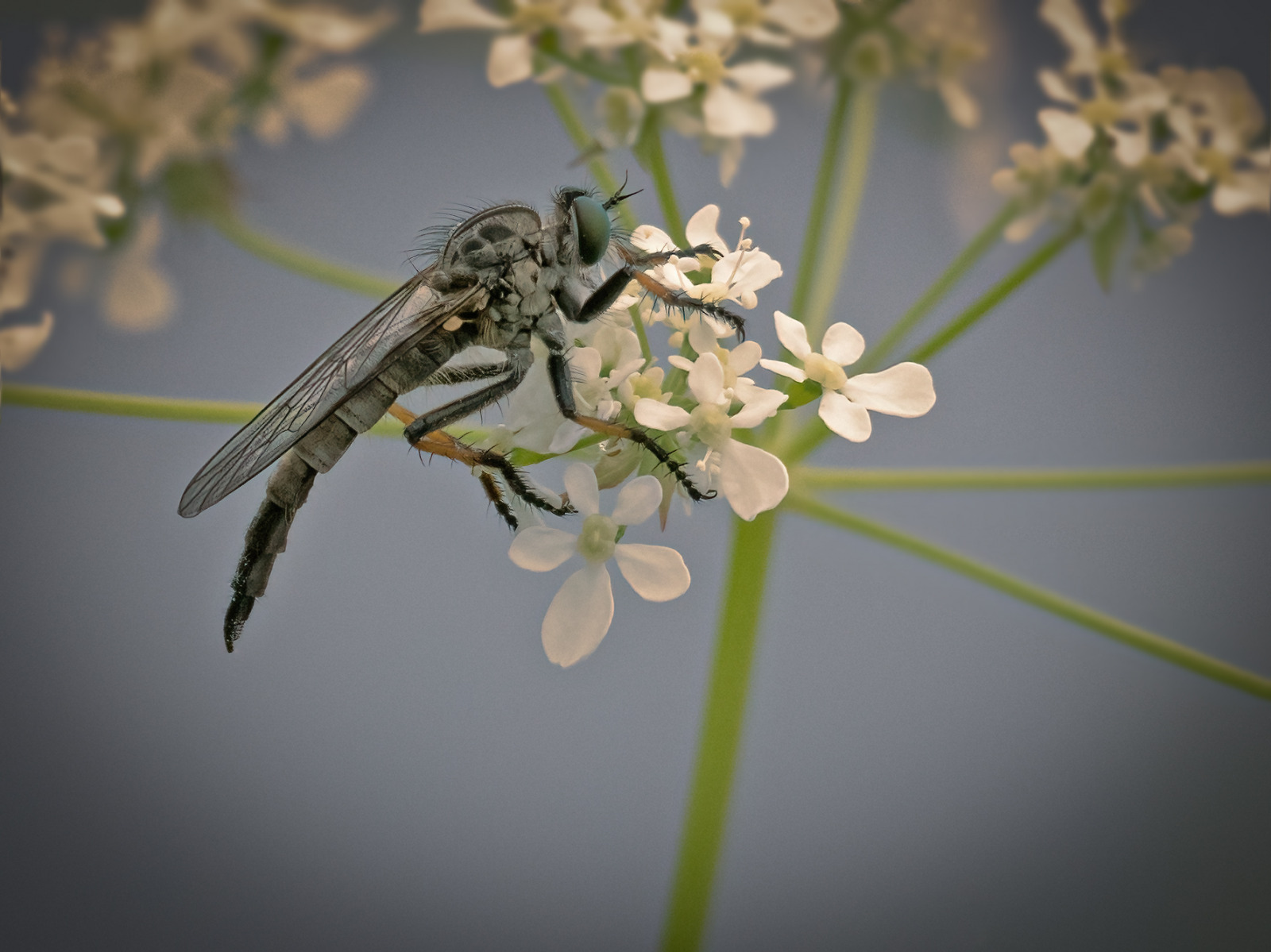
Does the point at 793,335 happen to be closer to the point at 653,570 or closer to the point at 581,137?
the point at 653,570

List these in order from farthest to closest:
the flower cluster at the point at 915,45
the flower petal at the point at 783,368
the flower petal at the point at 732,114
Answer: the flower cluster at the point at 915,45, the flower petal at the point at 732,114, the flower petal at the point at 783,368

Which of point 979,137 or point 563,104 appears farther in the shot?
point 979,137

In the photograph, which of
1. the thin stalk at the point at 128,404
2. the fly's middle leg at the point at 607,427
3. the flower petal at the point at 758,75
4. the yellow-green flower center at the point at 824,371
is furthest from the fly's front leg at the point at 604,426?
the flower petal at the point at 758,75

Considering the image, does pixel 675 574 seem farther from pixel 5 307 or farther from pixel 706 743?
pixel 5 307

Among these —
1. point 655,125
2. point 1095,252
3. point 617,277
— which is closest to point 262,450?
point 617,277

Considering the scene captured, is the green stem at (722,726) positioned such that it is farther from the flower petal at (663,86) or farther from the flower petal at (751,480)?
the flower petal at (663,86)

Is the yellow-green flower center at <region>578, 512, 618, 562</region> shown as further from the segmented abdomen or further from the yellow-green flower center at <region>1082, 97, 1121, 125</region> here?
the yellow-green flower center at <region>1082, 97, 1121, 125</region>

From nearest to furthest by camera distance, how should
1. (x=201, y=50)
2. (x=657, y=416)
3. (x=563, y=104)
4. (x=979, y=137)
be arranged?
(x=657, y=416) < (x=563, y=104) < (x=201, y=50) < (x=979, y=137)

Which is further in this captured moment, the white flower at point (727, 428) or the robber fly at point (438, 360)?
the robber fly at point (438, 360)
